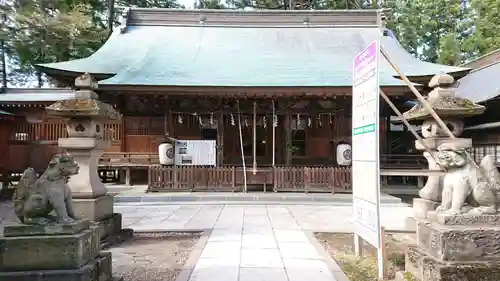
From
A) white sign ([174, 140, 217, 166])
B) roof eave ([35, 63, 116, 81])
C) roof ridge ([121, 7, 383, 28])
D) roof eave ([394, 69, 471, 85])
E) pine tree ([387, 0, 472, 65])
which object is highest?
pine tree ([387, 0, 472, 65])

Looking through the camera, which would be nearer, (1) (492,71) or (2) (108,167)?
(2) (108,167)

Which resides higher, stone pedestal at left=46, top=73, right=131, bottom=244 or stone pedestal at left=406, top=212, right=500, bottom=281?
stone pedestal at left=46, top=73, right=131, bottom=244

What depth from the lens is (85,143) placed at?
5.88 m

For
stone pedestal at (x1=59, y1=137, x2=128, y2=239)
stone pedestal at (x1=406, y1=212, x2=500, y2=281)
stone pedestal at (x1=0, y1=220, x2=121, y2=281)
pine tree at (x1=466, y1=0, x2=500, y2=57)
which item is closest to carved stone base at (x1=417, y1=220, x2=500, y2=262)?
stone pedestal at (x1=406, y1=212, x2=500, y2=281)

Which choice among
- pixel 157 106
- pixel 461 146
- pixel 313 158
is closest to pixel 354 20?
pixel 313 158

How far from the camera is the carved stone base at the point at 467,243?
3.35m

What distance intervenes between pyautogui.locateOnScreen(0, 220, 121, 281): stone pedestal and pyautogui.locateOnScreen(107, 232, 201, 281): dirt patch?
1115mm

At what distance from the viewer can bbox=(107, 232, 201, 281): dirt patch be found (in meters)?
4.50

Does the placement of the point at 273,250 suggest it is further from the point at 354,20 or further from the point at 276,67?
the point at 354,20

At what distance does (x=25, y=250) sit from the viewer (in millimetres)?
3342

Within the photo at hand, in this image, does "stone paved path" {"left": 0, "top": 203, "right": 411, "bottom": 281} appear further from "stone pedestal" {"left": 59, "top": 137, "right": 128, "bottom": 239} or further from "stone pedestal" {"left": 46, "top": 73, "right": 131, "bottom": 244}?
"stone pedestal" {"left": 46, "top": 73, "right": 131, "bottom": 244}

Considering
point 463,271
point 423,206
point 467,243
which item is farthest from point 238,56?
point 463,271

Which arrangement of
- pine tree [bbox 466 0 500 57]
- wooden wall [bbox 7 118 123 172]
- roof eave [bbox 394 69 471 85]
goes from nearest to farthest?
roof eave [bbox 394 69 471 85] → wooden wall [bbox 7 118 123 172] → pine tree [bbox 466 0 500 57]

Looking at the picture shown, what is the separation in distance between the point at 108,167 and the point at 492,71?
16.4 m
